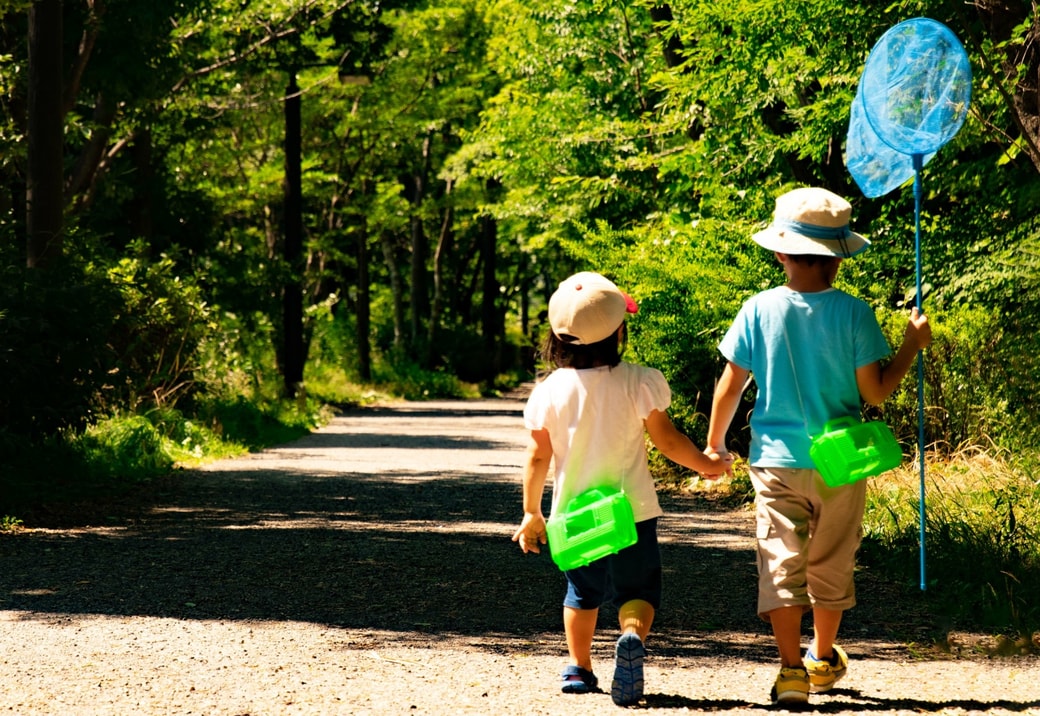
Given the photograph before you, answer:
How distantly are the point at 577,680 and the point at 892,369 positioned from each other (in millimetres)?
1555

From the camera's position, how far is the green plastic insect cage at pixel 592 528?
464 cm

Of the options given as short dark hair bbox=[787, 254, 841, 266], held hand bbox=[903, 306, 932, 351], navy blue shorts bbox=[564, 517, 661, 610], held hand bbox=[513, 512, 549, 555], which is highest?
short dark hair bbox=[787, 254, 841, 266]

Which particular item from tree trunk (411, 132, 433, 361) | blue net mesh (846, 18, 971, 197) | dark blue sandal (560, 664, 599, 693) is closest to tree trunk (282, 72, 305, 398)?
tree trunk (411, 132, 433, 361)

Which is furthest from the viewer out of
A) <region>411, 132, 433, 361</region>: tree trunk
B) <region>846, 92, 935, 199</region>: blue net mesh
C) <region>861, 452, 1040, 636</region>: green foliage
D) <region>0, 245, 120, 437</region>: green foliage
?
<region>411, 132, 433, 361</region>: tree trunk

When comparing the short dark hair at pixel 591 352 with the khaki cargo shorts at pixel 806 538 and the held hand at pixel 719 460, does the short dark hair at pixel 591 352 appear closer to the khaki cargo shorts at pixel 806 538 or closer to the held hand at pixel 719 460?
the held hand at pixel 719 460

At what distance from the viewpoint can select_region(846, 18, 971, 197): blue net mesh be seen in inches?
235

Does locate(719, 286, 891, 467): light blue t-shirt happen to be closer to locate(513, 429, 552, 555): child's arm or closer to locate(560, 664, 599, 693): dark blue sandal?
locate(513, 429, 552, 555): child's arm

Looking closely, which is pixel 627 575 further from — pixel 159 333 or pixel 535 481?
pixel 159 333

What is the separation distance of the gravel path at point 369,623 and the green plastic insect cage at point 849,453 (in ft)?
2.68

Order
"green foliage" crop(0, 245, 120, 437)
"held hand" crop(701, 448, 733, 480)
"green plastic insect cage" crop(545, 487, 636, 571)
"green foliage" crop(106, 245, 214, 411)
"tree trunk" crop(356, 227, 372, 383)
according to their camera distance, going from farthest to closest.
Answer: "tree trunk" crop(356, 227, 372, 383) → "green foliage" crop(106, 245, 214, 411) → "green foliage" crop(0, 245, 120, 437) → "held hand" crop(701, 448, 733, 480) → "green plastic insect cage" crop(545, 487, 636, 571)

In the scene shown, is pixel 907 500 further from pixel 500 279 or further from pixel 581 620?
pixel 500 279

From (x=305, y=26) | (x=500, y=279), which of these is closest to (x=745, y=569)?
(x=305, y=26)

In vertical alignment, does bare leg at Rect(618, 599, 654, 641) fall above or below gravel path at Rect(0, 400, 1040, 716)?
above

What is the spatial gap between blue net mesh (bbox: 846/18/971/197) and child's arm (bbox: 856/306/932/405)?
131cm
